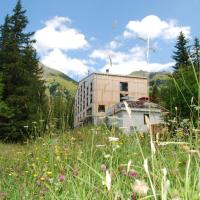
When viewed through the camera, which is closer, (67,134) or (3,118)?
(67,134)

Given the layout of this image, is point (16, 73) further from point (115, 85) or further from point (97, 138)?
point (115, 85)

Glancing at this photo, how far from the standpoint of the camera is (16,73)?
132ft

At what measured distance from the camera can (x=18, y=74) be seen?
1592 inches

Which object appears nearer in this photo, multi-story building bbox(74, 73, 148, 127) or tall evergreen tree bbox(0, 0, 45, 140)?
tall evergreen tree bbox(0, 0, 45, 140)

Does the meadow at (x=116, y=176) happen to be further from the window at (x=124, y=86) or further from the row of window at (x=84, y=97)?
the window at (x=124, y=86)

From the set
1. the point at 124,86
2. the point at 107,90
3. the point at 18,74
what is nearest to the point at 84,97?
the point at 124,86

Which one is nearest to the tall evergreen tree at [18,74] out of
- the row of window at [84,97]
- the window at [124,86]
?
the row of window at [84,97]

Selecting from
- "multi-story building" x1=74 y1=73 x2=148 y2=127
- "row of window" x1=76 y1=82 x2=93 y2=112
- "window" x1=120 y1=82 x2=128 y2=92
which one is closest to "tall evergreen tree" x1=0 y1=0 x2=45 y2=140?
"multi-story building" x1=74 y1=73 x2=148 y2=127

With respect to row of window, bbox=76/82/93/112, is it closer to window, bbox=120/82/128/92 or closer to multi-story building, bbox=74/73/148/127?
multi-story building, bbox=74/73/148/127

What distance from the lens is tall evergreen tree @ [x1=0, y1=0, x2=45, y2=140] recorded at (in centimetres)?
3756

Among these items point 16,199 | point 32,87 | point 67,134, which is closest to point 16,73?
point 32,87

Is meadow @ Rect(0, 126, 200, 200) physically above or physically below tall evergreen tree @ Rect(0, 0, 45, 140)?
below

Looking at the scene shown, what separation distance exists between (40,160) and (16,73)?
113 ft

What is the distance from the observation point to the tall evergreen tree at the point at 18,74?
3756cm
